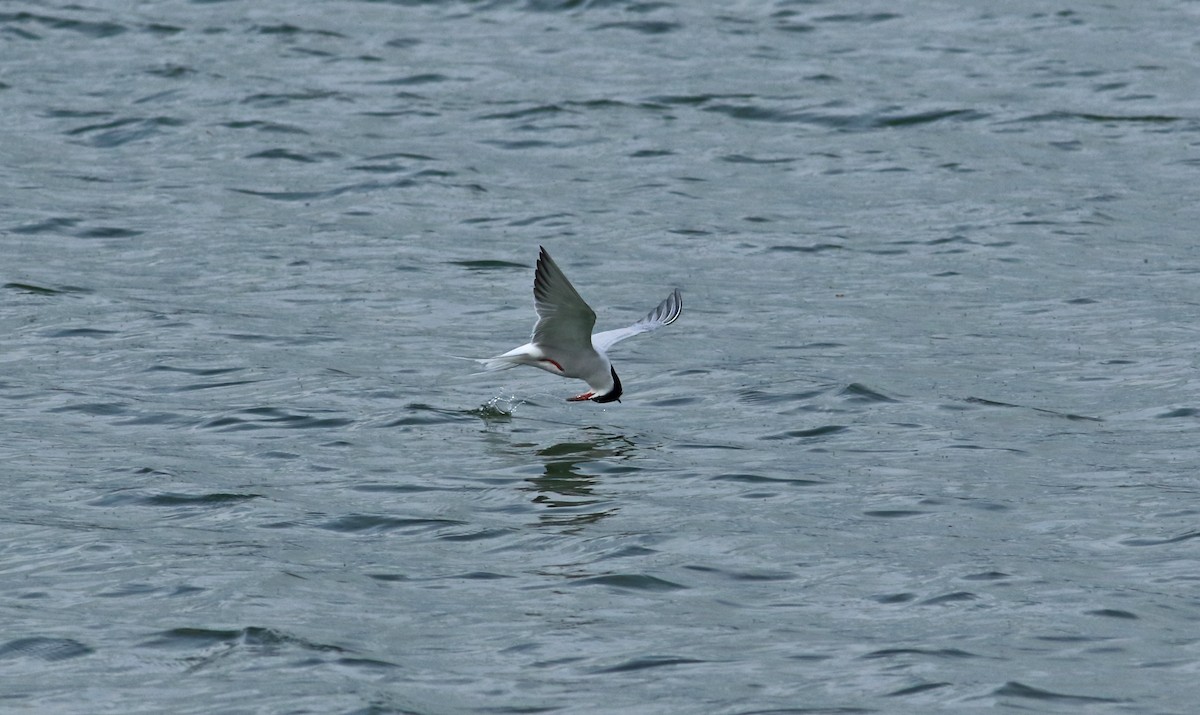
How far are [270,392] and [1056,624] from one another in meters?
5.97

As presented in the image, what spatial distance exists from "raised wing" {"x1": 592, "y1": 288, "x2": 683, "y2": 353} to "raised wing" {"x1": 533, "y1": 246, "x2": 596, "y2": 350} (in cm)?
31

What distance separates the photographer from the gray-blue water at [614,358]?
870 cm

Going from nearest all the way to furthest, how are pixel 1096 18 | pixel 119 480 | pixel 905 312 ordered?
pixel 119 480, pixel 905 312, pixel 1096 18

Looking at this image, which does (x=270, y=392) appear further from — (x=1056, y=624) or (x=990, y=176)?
(x=990, y=176)

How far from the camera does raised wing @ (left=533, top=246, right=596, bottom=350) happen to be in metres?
11.0

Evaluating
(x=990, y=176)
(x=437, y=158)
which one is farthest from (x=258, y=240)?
(x=990, y=176)

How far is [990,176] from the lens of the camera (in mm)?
18625

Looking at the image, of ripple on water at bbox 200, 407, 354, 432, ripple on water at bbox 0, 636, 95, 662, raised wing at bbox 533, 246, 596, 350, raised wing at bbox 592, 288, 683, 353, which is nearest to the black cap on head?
raised wing at bbox 592, 288, 683, 353

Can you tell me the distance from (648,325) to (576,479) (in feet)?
5.11

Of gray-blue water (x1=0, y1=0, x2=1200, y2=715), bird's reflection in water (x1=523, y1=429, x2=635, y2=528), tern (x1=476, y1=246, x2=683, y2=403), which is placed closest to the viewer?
gray-blue water (x1=0, y1=0, x2=1200, y2=715)

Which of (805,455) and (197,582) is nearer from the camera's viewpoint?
(197,582)

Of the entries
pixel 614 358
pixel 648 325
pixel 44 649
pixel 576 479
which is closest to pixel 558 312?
pixel 576 479

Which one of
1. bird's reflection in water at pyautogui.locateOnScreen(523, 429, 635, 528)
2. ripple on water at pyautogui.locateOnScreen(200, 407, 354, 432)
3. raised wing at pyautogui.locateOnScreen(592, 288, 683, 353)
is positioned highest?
raised wing at pyautogui.locateOnScreen(592, 288, 683, 353)

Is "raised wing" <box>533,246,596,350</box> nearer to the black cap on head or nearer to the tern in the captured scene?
the tern
